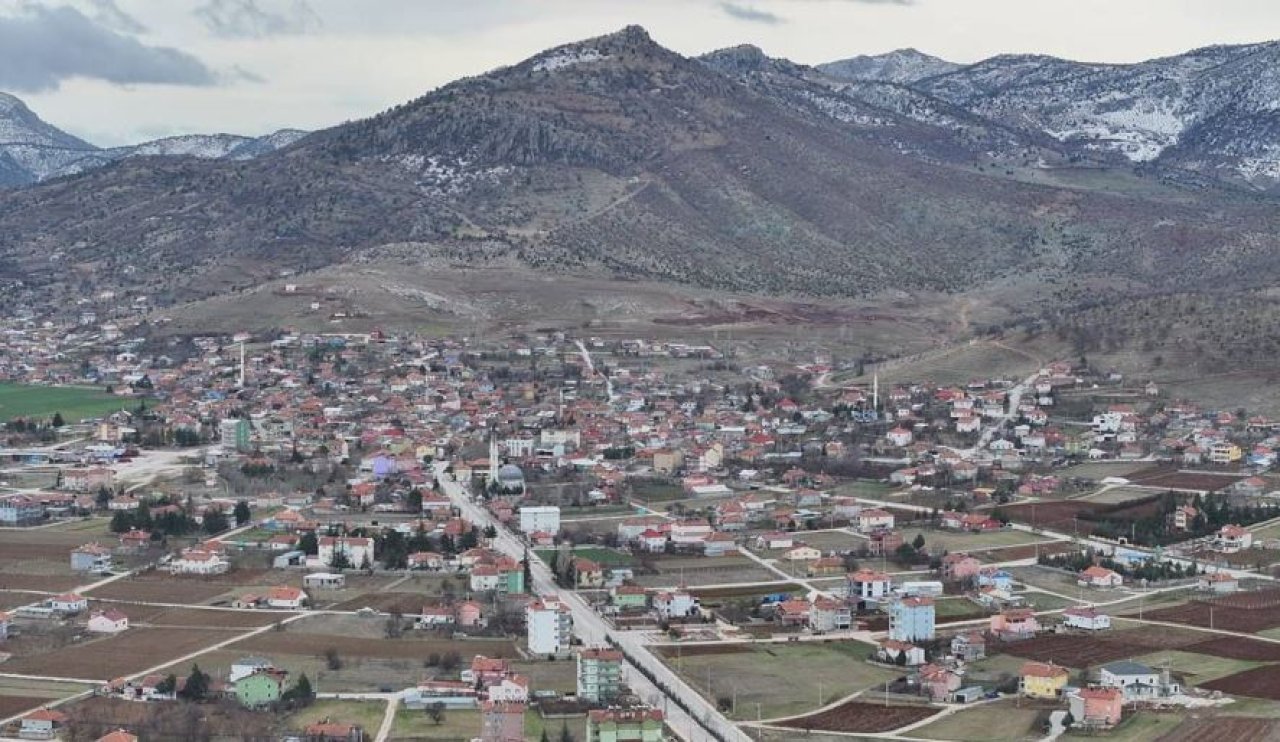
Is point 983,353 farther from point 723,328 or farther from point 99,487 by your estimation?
point 99,487

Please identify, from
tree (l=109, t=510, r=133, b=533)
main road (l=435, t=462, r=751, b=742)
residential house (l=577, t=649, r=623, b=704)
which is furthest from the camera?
tree (l=109, t=510, r=133, b=533)

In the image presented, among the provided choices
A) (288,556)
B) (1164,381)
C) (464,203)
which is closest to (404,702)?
(288,556)

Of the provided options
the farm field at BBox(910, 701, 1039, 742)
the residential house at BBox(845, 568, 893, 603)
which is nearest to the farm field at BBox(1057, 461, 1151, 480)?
the residential house at BBox(845, 568, 893, 603)

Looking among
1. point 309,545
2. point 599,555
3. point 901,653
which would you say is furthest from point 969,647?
point 309,545

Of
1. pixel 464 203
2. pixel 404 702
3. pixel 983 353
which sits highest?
pixel 464 203

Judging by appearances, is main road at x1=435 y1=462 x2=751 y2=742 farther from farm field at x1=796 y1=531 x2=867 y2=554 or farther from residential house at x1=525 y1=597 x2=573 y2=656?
farm field at x1=796 y1=531 x2=867 y2=554

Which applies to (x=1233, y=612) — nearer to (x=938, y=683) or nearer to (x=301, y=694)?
(x=938, y=683)

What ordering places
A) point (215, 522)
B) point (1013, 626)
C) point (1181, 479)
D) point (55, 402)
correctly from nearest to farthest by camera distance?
point (1013, 626), point (215, 522), point (1181, 479), point (55, 402)
